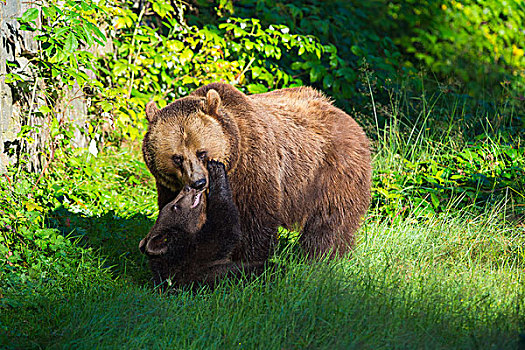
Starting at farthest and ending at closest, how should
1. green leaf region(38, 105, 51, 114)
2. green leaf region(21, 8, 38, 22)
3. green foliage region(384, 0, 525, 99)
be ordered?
green foliage region(384, 0, 525, 99), green leaf region(38, 105, 51, 114), green leaf region(21, 8, 38, 22)

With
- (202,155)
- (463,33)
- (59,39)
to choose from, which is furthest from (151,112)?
(463,33)

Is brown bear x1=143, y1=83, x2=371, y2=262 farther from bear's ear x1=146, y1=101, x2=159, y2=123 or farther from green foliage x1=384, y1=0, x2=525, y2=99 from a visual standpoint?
green foliage x1=384, y1=0, x2=525, y2=99

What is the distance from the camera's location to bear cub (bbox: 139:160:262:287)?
4.17 metres

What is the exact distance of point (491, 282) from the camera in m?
4.23

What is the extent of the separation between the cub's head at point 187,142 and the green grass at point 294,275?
796mm

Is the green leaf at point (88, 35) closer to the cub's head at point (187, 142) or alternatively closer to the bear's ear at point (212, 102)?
the cub's head at point (187, 142)

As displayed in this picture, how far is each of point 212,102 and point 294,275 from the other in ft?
4.45

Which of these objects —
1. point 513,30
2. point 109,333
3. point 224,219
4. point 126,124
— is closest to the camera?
point 109,333

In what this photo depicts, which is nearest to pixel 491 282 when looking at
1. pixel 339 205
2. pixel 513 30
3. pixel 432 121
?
pixel 339 205

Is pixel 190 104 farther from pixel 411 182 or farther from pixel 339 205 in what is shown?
pixel 411 182

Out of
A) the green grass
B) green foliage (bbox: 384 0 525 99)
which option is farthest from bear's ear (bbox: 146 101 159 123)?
green foliage (bbox: 384 0 525 99)

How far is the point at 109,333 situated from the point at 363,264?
1.96 metres

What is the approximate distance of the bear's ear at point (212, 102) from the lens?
4.32 m

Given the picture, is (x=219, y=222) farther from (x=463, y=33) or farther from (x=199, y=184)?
(x=463, y=33)
